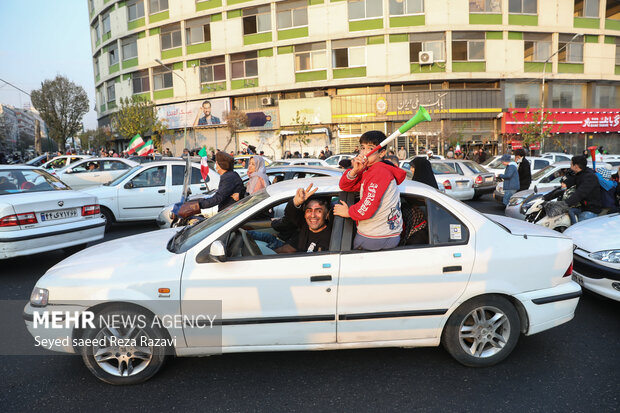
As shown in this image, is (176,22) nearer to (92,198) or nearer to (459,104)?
(459,104)

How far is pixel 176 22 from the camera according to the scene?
36000mm

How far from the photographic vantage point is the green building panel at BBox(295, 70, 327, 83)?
3203 cm

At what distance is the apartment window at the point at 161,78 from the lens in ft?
121

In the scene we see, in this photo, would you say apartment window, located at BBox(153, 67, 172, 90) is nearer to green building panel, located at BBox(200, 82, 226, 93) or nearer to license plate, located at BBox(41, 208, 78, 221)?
green building panel, located at BBox(200, 82, 226, 93)

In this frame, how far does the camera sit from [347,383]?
3223 mm

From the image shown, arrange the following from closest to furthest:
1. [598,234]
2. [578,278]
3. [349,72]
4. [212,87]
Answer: [578,278] < [598,234] < [349,72] < [212,87]

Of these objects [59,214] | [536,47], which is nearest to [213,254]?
[59,214]

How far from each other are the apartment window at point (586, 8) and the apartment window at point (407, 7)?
494 inches

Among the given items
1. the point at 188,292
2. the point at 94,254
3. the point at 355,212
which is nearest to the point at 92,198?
the point at 94,254

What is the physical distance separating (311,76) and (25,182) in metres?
A: 27.8

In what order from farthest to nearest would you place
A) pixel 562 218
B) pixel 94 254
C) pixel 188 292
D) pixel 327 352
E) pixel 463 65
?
pixel 463 65
pixel 562 218
pixel 327 352
pixel 94 254
pixel 188 292

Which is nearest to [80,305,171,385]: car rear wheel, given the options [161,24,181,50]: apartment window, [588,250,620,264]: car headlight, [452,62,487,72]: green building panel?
[588,250,620,264]: car headlight

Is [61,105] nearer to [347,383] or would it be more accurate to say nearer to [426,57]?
[426,57]

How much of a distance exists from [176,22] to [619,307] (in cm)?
3835
